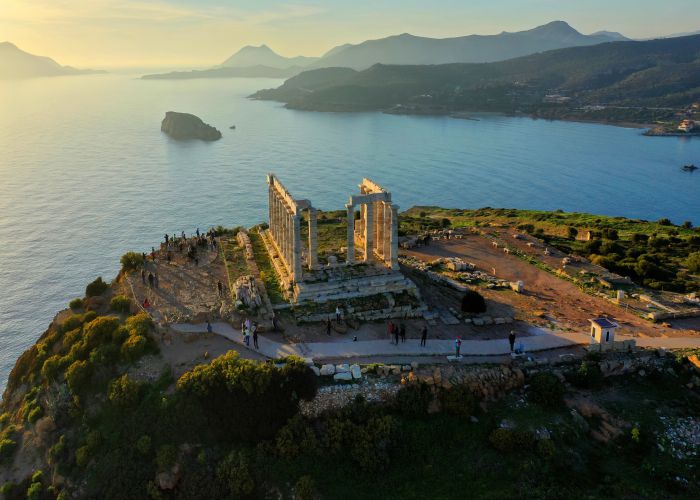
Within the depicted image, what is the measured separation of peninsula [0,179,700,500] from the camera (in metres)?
24.8

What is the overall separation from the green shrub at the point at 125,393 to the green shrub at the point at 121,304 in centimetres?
877

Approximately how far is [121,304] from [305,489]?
1953cm

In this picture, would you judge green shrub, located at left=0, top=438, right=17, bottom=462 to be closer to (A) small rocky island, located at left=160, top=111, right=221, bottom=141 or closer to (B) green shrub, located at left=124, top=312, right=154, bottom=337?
(B) green shrub, located at left=124, top=312, right=154, bottom=337

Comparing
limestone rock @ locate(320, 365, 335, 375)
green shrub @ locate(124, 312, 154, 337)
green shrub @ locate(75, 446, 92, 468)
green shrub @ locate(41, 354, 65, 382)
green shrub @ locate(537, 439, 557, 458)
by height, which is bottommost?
green shrub @ locate(75, 446, 92, 468)

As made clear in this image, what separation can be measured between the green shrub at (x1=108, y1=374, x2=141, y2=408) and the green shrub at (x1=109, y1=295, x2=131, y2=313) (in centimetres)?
877

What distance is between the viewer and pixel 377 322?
35.0 metres

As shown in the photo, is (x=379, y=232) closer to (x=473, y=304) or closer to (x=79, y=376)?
(x=473, y=304)

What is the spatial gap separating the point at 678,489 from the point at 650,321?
49.2 feet

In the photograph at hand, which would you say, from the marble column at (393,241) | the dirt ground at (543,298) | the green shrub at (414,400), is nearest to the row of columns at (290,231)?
the marble column at (393,241)

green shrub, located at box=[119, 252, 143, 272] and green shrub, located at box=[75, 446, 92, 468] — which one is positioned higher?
green shrub, located at box=[119, 252, 143, 272]

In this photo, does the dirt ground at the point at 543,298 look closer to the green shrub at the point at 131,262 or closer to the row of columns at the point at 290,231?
the row of columns at the point at 290,231

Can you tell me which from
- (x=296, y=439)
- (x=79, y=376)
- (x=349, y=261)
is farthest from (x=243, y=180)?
(x=296, y=439)

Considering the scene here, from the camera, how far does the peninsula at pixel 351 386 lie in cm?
2480

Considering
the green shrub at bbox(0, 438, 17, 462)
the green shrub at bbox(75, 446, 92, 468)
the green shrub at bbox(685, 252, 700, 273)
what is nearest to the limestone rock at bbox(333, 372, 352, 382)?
the green shrub at bbox(75, 446, 92, 468)
